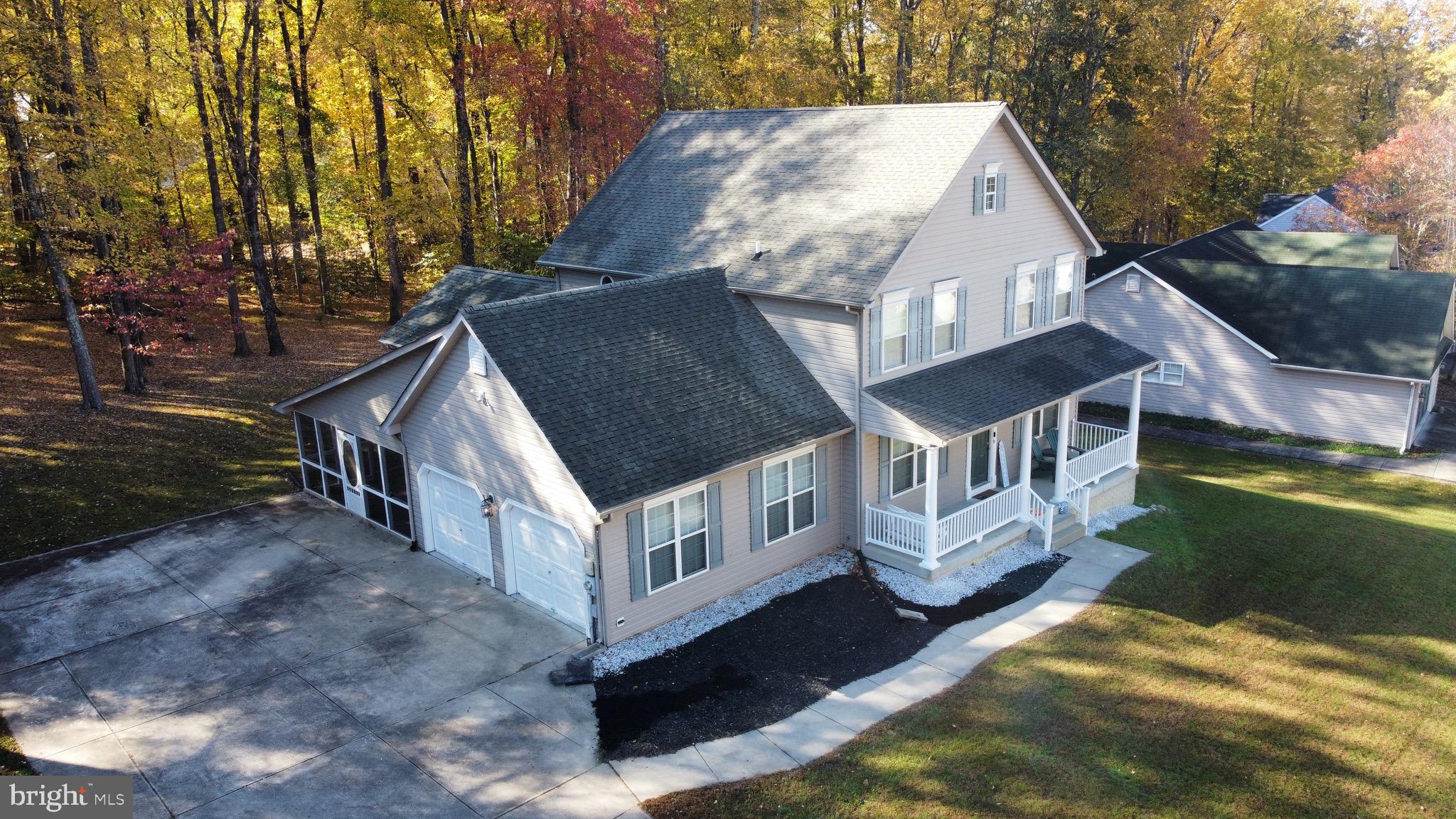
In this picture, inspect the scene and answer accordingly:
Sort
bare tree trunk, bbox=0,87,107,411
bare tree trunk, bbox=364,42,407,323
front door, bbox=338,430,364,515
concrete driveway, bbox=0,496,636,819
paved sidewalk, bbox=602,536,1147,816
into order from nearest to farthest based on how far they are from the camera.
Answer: concrete driveway, bbox=0,496,636,819 < paved sidewalk, bbox=602,536,1147,816 < front door, bbox=338,430,364,515 < bare tree trunk, bbox=0,87,107,411 < bare tree trunk, bbox=364,42,407,323

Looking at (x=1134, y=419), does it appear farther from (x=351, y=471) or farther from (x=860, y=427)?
(x=351, y=471)

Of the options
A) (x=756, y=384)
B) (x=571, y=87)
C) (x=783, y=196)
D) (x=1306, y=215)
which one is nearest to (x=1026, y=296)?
(x=783, y=196)

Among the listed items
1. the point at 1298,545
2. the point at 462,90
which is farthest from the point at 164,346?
the point at 1298,545

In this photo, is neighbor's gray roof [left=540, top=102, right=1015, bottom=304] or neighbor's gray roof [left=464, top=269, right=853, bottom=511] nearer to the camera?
neighbor's gray roof [left=464, top=269, right=853, bottom=511]

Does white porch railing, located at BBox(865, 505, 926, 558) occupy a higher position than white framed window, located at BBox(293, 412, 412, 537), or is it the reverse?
white framed window, located at BBox(293, 412, 412, 537)

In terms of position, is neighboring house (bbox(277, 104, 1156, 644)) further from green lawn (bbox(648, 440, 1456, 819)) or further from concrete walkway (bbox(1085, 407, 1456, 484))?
concrete walkway (bbox(1085, 407, 1456, 484))

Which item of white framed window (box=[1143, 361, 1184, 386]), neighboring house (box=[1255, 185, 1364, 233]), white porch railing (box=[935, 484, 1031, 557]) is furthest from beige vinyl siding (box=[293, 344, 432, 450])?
neighboring house (box=[1255, 185, 1364, 233])
